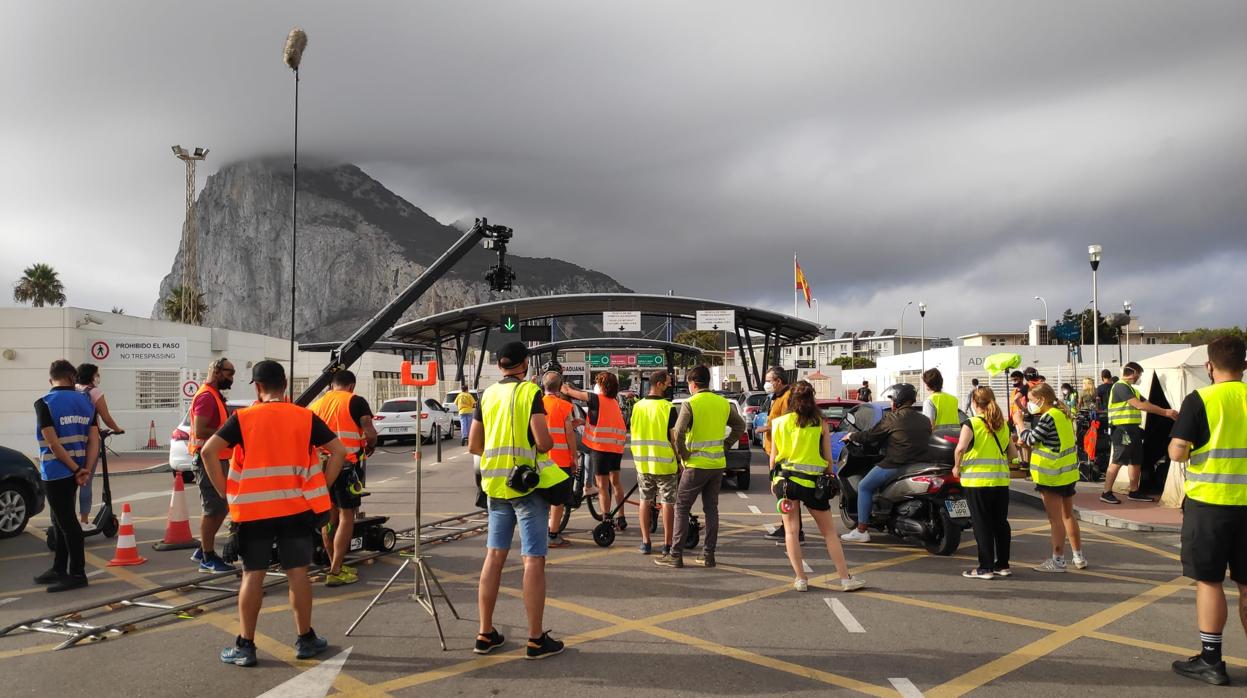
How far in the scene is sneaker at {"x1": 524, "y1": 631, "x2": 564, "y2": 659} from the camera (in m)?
4.73

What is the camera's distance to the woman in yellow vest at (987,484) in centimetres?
676

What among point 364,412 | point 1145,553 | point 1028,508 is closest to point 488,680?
point 364,412

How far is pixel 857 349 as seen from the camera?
509 feet

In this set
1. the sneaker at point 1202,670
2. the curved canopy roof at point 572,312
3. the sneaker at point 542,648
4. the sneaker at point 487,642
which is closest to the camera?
the sneaker at point 1202,670

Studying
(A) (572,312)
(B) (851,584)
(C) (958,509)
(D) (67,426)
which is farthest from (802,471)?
(A) (572,312)

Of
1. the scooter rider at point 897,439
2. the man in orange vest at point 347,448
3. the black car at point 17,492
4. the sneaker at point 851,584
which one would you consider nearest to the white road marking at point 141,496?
the black car at point 17,492

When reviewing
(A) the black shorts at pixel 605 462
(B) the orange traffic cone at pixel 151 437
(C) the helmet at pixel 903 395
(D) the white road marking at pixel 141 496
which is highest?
(C) the helmet at pixel 903 395

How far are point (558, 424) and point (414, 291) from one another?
15973mm

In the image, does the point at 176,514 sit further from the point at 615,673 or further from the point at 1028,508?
the point at 1028,508

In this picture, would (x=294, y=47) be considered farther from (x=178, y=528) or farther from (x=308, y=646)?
(x=308, y=646)

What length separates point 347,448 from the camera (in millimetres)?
7031

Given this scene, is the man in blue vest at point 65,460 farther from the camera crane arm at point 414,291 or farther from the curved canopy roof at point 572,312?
the curved canopy roof at point 572,312

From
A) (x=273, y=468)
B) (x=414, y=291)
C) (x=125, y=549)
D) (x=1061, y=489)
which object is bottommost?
(x=125, y=549)

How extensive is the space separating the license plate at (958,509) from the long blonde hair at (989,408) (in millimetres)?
1012
